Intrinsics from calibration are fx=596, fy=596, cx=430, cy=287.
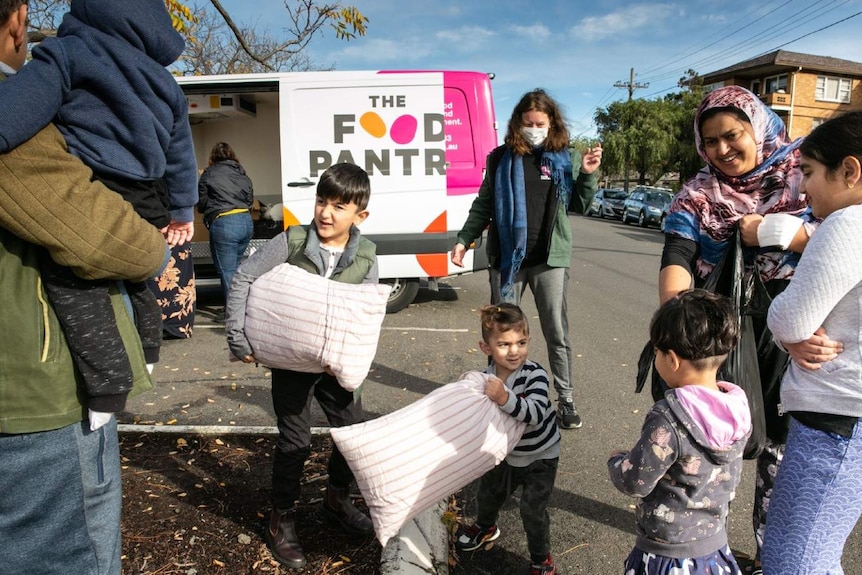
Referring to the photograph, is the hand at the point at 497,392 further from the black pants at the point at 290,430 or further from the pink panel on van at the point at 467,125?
the pink panel on van at the point at 467,125

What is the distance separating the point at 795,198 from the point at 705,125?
42 centimetres

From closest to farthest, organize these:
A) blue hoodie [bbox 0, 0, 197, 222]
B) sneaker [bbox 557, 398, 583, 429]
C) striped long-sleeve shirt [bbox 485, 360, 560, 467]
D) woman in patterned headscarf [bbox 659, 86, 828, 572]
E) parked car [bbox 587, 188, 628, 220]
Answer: blue hoodie [bbox 0, 0, 197, 222] → woman in patterned headscarf [bbox 659, 86, 828, 572] → striped long-sleeve shirt [bbox 485, 360, 560, 467] → sneaker [bbox 557, 398, 583, 429] → parked car [bbox 587, 188, 628, 220]

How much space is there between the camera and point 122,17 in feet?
5.00

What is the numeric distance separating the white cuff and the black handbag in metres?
0.13

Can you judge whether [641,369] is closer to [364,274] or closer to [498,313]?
[498,313]

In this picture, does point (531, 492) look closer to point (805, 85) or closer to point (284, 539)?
point (284, 539)

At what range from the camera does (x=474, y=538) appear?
271 cm

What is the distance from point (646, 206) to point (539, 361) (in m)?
21.2

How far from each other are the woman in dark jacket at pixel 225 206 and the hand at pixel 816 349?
19.4 ft

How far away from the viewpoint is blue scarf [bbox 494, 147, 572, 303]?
3760 mm

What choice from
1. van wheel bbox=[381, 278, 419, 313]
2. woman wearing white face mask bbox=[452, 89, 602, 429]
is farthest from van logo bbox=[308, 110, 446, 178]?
woman wearing white face mask bbox=[452, 89, 602, 429]

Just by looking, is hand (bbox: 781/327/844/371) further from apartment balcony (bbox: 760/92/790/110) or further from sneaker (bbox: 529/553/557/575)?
apartment balcony (bbox: 760/92/790/110)

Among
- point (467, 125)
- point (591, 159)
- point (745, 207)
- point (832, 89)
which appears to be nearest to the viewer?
point (745, 207)

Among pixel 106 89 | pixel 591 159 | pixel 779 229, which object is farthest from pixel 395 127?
pixel 106 89
